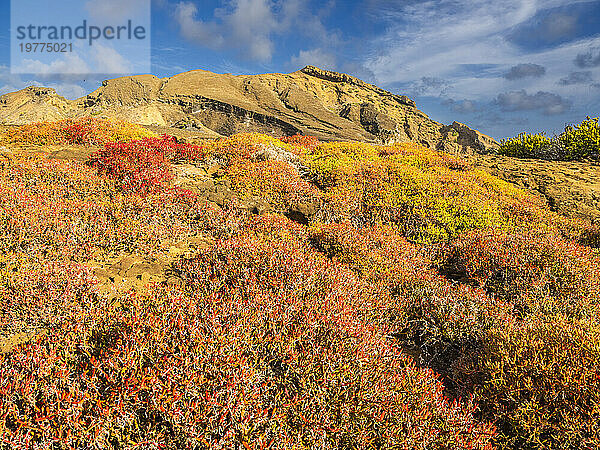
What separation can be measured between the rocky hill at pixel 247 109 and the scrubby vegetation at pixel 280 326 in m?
32.4

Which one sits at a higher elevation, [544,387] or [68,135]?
[68,135]

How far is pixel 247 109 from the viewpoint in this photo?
5038cm

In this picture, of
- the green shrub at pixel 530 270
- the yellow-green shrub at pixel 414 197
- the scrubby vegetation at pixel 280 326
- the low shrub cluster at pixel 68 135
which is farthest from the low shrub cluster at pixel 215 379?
the low shrub cluster at pixel 68 135

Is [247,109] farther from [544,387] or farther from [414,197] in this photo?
[544,387]

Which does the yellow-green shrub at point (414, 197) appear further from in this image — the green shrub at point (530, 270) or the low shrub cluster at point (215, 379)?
the low shrub cluster at point (215, 379)

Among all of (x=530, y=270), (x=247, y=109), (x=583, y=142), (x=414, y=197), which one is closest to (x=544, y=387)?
(x=530, y=270)

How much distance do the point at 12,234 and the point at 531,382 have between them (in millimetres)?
8193

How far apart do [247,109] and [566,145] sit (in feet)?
135

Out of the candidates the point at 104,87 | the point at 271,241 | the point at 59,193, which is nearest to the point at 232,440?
the point at 271,241

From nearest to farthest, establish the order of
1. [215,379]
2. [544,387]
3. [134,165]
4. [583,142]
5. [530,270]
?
[215,379] → [544,387] → [530,270] → [134,165] → [583,142]

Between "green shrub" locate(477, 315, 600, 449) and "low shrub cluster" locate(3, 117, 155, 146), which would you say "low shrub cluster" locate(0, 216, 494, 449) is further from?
"low shrub cluster" locate(3, 117, 155, 146)

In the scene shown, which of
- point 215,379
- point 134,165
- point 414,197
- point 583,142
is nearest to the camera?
point 215,379

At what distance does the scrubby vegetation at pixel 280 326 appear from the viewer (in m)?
3.03

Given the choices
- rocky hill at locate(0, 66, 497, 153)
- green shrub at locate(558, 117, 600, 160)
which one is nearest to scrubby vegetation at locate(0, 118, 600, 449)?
green shrub at locate(558, 117, 600, 160)
